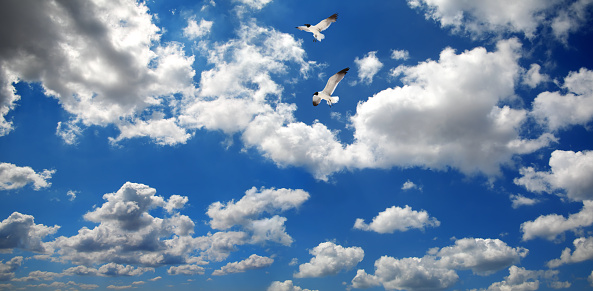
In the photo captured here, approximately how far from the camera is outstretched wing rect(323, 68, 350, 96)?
51.8m

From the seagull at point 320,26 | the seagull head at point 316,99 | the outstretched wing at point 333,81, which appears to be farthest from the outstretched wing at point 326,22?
the seagull head at point 316,99

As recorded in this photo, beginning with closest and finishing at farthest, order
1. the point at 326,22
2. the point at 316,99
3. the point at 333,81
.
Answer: the point at 326,22, the point at 333,81, the point at 316,99

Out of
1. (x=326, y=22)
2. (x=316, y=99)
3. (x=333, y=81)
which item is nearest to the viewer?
(x=326, y=22)

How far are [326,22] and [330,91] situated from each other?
475 inches

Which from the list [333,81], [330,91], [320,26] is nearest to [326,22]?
[320,26]

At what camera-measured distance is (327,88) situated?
5409cm

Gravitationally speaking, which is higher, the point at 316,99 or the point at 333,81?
the point at 333,81

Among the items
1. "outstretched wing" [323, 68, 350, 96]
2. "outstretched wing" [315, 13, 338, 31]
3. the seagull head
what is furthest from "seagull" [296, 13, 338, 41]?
the seagull head

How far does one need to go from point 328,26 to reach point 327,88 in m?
10.8

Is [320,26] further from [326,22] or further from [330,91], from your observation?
[330,91]

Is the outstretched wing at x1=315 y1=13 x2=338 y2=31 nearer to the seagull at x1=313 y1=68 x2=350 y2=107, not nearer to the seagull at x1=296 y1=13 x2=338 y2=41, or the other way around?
the seagull at x1=296 y1=13 x2=338 y2=41

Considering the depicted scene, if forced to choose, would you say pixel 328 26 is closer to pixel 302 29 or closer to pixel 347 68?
pixel 302 29

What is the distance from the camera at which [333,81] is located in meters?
53.1

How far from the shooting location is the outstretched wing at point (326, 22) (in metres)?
51.2
